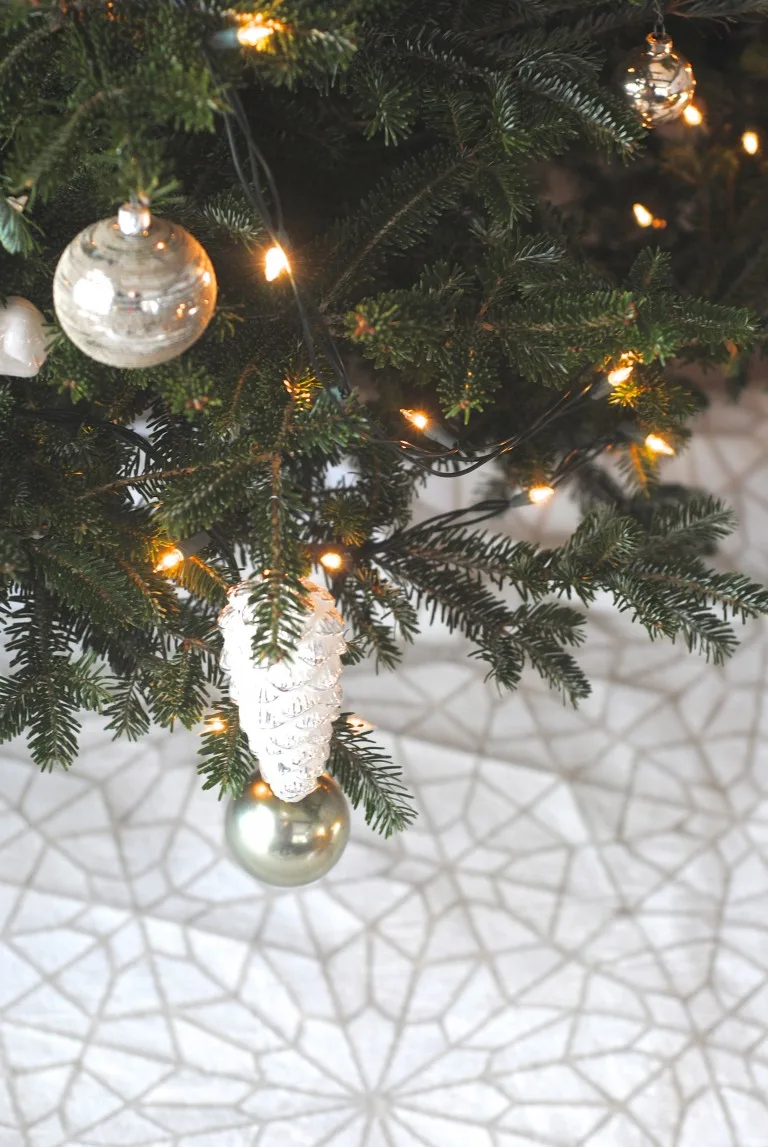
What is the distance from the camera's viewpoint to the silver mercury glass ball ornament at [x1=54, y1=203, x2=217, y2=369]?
1.18 ft

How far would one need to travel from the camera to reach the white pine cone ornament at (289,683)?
48 centimetres

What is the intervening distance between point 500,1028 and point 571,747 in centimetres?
26

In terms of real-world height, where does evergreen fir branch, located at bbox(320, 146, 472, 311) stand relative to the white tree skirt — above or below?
above

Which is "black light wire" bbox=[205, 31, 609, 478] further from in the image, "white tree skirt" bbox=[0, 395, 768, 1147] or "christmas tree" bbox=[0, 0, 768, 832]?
"white tree skirt" bbox=[0, 395, 768, 1147]

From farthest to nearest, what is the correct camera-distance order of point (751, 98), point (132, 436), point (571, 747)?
point (571, 747)
point (751, 98)
point (132, 436)

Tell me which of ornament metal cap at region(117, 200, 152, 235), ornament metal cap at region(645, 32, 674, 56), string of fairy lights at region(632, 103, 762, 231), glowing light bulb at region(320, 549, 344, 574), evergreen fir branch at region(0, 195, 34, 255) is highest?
string of fairy lights at region(632, 103, 762, 231)

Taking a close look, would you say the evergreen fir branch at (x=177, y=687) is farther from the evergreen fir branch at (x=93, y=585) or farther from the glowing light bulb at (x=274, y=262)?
the glowing light bulb at (x=274, y=262)

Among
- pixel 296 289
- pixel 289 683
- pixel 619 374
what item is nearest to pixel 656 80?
pixel 619 374

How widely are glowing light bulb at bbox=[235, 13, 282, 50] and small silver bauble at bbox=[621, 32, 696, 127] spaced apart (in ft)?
0.86

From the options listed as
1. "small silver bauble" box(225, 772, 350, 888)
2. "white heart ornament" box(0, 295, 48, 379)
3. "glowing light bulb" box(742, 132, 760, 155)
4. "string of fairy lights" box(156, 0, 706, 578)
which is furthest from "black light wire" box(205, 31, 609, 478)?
"glowing light bulb" box(742, 132, 760, 155)

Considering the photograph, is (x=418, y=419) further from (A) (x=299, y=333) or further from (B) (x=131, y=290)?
(B) (x=131, y=290)

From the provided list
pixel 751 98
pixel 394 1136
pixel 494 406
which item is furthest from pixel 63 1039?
pixel 751 98

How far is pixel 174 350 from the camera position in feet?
1.23

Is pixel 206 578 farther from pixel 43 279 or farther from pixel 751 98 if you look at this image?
pixel 751 98
